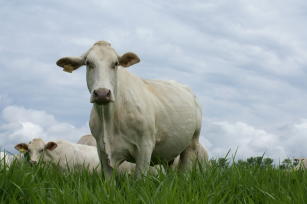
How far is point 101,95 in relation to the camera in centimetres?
608

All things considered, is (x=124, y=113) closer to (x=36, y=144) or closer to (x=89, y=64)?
(x=89, y=64)

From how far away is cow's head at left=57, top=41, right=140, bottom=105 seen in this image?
6152 mm

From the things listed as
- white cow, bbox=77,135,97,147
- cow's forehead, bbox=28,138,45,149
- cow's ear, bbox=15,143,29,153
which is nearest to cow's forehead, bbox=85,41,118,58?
cow's forehead, bbox=28,138,45,149

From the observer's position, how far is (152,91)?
793cm

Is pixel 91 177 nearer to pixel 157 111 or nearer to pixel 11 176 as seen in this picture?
pixel 11 176

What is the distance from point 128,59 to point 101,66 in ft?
2.16

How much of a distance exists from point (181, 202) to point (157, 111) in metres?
3.18

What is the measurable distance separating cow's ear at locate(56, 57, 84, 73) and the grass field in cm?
139

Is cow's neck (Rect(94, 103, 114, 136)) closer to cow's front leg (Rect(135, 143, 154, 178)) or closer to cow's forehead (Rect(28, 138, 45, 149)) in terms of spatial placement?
cow's front leg (Rect(135, 143, 154, 178))

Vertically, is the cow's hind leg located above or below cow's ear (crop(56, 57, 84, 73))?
below

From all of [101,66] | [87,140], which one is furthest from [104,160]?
[87,140]

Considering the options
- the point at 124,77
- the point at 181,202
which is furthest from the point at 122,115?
the point at 181,202

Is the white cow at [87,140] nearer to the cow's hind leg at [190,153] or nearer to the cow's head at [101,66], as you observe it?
the cow's hind leg at [190,153]

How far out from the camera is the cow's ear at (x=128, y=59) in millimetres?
6965
